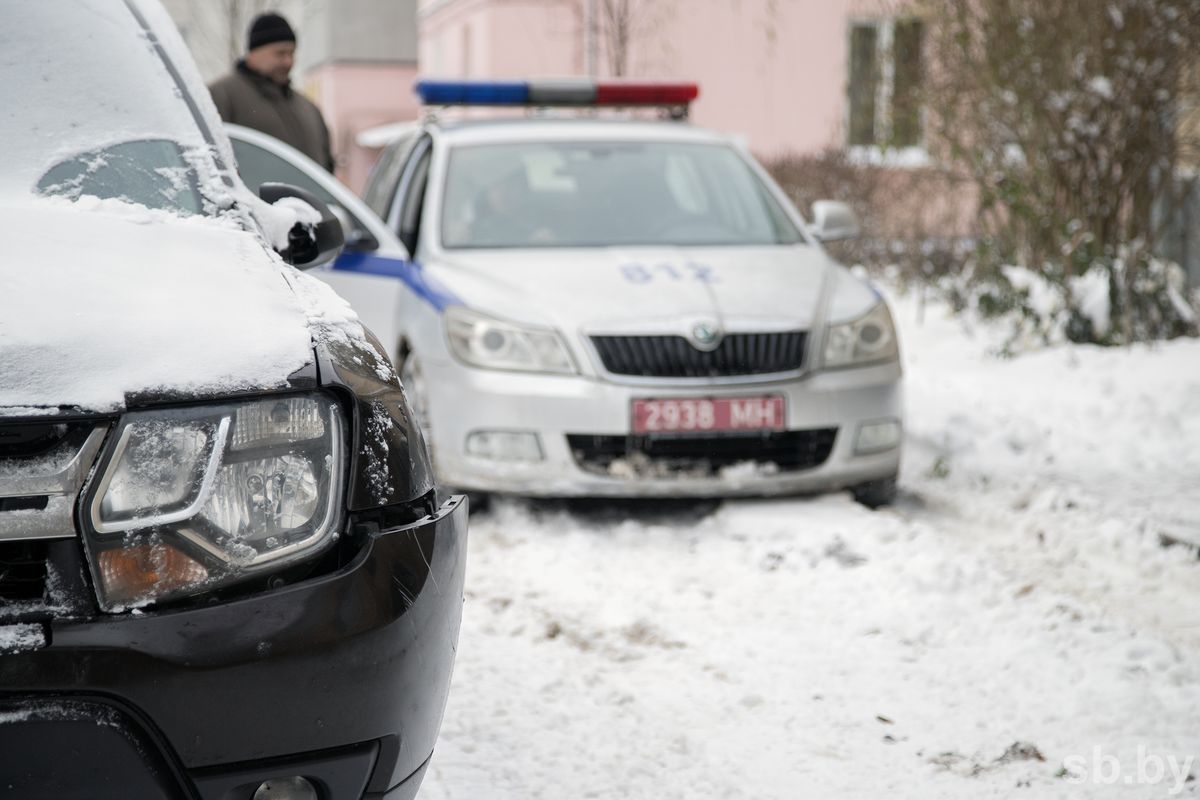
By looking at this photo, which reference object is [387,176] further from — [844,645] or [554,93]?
Answer: [844,645]

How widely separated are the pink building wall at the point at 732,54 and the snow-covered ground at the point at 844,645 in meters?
13.6

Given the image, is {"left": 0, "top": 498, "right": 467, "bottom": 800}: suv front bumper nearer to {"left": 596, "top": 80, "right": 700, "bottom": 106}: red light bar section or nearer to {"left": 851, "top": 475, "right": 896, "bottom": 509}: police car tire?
{"left": 851, "top": 475, "right": 896, "bottom": 509}: police car tire

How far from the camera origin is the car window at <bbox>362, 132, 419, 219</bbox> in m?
6.89

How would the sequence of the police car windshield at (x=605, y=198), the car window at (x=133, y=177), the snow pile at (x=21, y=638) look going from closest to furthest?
1. the snow pile at (x=21, y=638)
2. the car window at (x=133, y=177)
3. the police car windshield at (x=605, y=198)

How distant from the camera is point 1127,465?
648cm

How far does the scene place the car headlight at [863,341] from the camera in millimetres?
5359

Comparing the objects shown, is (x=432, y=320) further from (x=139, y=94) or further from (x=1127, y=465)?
(x=1127, y=465)

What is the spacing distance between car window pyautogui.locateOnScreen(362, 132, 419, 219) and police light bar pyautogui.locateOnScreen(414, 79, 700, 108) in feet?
0.93

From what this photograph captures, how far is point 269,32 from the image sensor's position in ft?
24.0

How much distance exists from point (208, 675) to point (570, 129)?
5285mm

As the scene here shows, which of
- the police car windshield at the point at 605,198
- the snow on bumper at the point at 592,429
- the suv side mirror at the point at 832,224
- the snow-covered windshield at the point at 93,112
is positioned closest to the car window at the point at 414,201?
the police car windshield at the point at 605,198

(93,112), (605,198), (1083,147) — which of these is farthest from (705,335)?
(1083,147)

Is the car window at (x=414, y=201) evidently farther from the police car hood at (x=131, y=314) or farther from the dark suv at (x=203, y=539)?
the dark suv at (x=203, y=539)

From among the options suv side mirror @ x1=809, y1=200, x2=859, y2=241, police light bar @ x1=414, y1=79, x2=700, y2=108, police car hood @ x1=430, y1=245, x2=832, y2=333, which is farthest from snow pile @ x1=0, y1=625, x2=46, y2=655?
police light bar @ x1=414, y1=79, x2=700, y2=108
